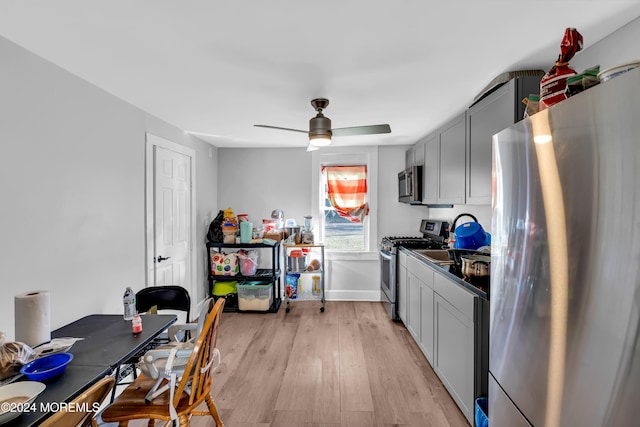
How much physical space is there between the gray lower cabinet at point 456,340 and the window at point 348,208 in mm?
2074

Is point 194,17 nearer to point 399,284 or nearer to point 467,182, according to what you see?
point 467,182

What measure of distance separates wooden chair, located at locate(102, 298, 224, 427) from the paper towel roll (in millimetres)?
507

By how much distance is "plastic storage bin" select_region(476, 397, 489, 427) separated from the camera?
1681 mm

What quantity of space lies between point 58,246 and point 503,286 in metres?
2.48

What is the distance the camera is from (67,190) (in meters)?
1.97

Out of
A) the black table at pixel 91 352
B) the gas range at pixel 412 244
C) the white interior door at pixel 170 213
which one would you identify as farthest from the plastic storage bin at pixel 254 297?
the black table at pixel 91 352

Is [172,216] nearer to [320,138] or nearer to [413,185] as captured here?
[320,138]

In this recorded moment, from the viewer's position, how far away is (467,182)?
241 centimetres

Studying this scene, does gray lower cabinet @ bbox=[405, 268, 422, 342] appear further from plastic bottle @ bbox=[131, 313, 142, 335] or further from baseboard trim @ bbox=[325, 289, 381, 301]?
plastic bottle @ bbox=[131, 313, 142, 335]

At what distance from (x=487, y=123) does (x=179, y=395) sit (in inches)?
96.6

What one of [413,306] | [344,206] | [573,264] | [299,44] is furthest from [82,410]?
[344,206]

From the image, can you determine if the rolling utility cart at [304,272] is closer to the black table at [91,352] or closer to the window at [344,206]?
the window at [344,206]

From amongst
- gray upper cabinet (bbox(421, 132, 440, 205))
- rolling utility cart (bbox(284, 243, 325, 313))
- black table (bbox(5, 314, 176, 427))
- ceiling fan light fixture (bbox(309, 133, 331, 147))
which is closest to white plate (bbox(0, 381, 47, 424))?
black table (bbox(5, 314, 176, 427))

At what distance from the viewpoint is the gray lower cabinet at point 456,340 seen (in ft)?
6.05
